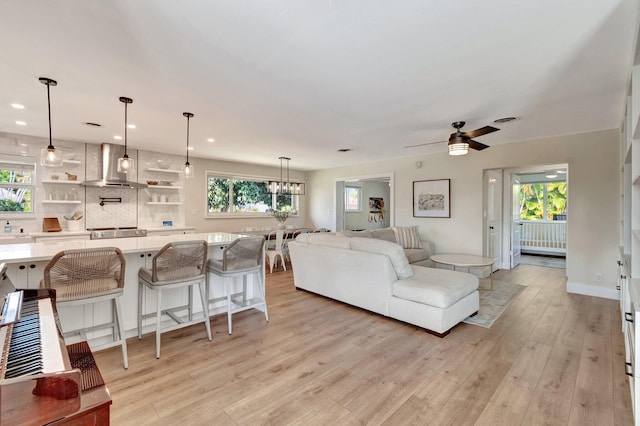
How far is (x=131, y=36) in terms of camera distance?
6.41 ft

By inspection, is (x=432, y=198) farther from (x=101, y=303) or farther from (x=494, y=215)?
(x=101, y=303)

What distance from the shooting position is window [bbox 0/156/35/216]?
15.2 feet

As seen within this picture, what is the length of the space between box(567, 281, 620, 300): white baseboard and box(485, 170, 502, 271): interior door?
4.10 feet

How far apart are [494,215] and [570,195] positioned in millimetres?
1519

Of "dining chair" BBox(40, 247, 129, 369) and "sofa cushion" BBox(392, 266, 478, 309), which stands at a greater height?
"dining chair" BBox(40, 247, 129, 369)

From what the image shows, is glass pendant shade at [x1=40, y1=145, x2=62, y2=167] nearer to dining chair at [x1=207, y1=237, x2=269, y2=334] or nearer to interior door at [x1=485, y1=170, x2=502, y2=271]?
dining chair at [x1=207, y1=237, x2=269, y2=334]

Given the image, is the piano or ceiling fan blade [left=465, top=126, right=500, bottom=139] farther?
ceiling fan blade [left=465, top=126, right=500, bottom=139]

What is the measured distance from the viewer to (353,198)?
9930mm

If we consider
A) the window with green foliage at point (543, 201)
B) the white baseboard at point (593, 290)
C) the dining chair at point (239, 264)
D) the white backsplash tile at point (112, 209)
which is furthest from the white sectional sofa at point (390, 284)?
the window with green foliage at point (543, 201)

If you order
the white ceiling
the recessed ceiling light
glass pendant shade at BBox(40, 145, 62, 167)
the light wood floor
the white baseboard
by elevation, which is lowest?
the light wood floor

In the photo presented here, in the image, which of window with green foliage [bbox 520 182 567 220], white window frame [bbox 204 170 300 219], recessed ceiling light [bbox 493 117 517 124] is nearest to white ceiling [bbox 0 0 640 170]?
recessed ceiling light [bbox 493 117 517 124]

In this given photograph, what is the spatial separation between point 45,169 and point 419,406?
643cm

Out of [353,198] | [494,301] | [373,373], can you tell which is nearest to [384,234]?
[494,301]

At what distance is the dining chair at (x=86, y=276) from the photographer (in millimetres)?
2092
